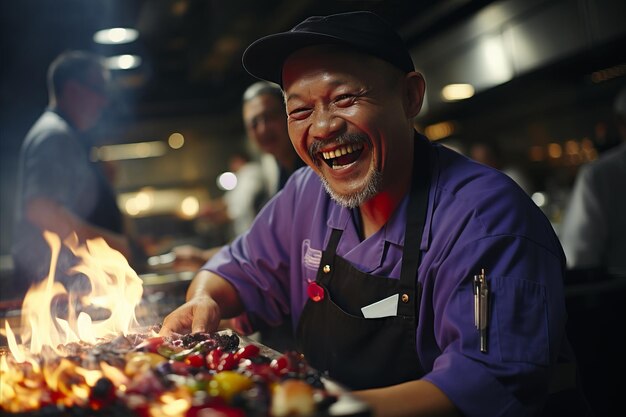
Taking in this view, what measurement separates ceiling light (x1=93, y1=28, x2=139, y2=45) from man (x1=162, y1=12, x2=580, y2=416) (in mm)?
4475

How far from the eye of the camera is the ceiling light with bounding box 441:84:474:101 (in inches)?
237

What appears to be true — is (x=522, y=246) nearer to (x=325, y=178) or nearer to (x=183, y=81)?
(x=325, y=178)

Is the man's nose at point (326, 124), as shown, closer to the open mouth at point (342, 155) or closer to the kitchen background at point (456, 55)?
the open mouth at point (342, 155)

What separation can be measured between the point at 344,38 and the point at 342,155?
1.11 feet

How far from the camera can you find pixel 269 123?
3574mm

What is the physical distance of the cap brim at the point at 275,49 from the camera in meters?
1.68

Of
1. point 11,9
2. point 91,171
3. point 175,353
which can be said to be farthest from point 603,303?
point 11,9

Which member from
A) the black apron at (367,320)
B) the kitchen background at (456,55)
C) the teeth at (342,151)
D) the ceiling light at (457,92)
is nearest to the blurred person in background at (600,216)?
the kitchen background at (456,55)

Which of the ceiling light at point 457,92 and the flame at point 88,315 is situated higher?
the ceiling light at point 457,92

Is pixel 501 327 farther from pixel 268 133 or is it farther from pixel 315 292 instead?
pixel 268 133

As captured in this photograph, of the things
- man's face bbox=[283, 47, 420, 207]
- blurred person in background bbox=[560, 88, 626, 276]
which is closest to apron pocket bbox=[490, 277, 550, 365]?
man's face bbox=[283, 47, 420, 207]

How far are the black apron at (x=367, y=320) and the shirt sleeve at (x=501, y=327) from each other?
0.12m

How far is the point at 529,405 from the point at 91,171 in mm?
3105

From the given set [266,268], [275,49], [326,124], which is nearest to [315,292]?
[266,268]
